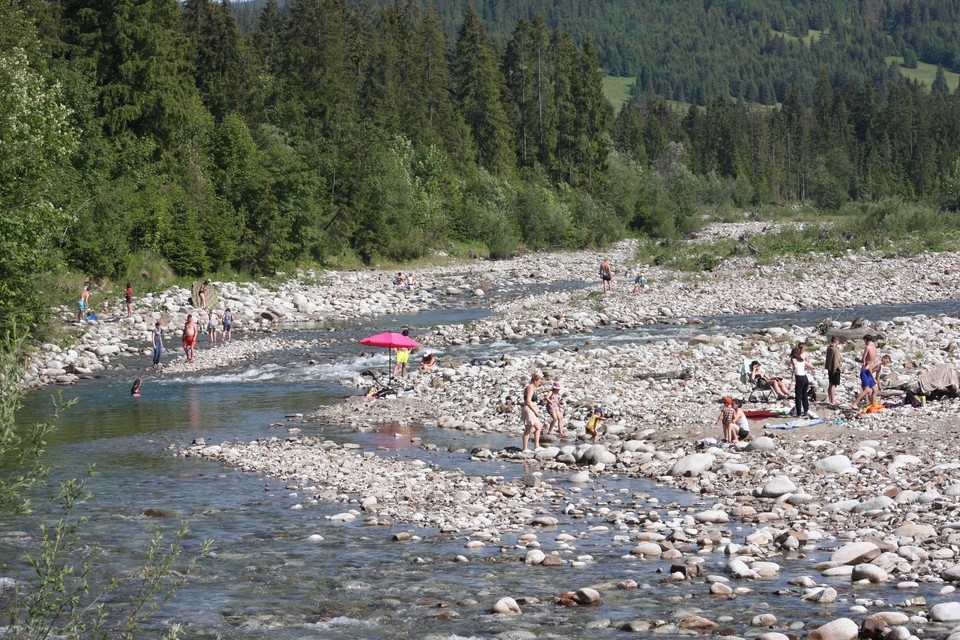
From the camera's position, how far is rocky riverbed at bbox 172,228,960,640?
11.5 metres

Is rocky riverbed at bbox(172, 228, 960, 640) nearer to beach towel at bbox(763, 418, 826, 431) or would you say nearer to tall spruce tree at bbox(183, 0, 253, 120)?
beach towel at bbox(763, 418, 826, 431)

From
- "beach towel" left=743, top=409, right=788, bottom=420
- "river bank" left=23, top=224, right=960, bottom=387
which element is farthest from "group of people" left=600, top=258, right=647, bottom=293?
"beach towel" left=743, top=409, right=788, bottom=420

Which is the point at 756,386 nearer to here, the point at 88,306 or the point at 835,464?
the point at 835,464

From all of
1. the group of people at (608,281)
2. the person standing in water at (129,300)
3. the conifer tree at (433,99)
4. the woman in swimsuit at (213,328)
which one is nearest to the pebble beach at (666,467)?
the person standing in water at (129,300)

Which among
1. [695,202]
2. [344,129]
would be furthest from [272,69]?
[695,202]

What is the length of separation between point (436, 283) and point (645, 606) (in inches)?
1915

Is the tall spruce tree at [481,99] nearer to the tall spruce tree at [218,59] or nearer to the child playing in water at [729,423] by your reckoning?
the tall spruce tree at [218,59]

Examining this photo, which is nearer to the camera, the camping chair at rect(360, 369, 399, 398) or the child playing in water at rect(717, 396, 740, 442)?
the child playing in water at rect(717, 396, 740, 442)

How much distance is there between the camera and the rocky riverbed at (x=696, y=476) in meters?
11.5

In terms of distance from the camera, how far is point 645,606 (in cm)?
1101

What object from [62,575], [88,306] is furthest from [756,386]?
[88,306]

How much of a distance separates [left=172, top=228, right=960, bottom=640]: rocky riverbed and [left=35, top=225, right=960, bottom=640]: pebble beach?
0.04 m

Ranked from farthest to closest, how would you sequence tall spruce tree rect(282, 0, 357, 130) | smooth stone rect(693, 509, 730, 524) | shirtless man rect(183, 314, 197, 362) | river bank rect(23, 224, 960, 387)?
tall spruce tree rect(282, 0, 357, 130)
river bank rect(23, 224, 960, 387)
shirtless man rect(183, 314, 197, 362)
smooth stone rect(693, 509, 730, 524)

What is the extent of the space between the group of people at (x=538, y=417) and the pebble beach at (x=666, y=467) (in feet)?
1.07
